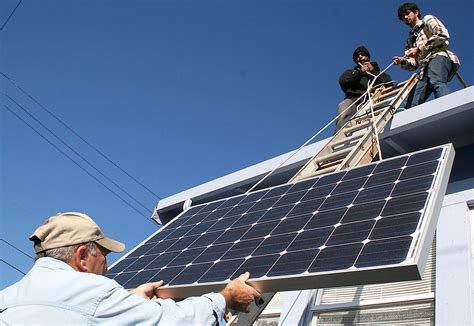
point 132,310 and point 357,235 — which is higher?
point 132,310

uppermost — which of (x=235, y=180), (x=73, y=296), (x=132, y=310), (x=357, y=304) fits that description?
(x=73, y=296)

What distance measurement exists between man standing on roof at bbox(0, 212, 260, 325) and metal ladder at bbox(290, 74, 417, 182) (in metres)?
3.10

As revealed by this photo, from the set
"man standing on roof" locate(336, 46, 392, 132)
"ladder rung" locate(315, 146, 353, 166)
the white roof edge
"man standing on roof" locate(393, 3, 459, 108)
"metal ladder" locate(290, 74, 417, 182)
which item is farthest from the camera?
"man standing on roof" locate(336, 46, 392, 132)

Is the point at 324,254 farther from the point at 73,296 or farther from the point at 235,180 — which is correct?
the point at 235,180

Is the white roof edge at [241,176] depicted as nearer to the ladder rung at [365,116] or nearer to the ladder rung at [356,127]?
the ladder rung at [356,127]

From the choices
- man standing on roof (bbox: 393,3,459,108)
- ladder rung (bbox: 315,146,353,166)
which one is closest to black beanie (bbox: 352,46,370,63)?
man standing on roof (bbox: 393,3,459,108)

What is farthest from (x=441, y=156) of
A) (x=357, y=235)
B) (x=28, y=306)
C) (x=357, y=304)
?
(x=28, y=306)

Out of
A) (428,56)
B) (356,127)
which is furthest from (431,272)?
(428,56)

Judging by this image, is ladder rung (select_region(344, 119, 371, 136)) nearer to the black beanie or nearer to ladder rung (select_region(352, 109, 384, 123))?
ladder rung (select_region(352, 109, 384, 123))

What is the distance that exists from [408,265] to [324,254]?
25.6 inches

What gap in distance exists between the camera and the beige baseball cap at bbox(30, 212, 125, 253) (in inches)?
90.7

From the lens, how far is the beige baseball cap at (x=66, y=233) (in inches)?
90.7

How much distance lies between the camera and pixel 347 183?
4230 mm

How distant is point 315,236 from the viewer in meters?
3.30
